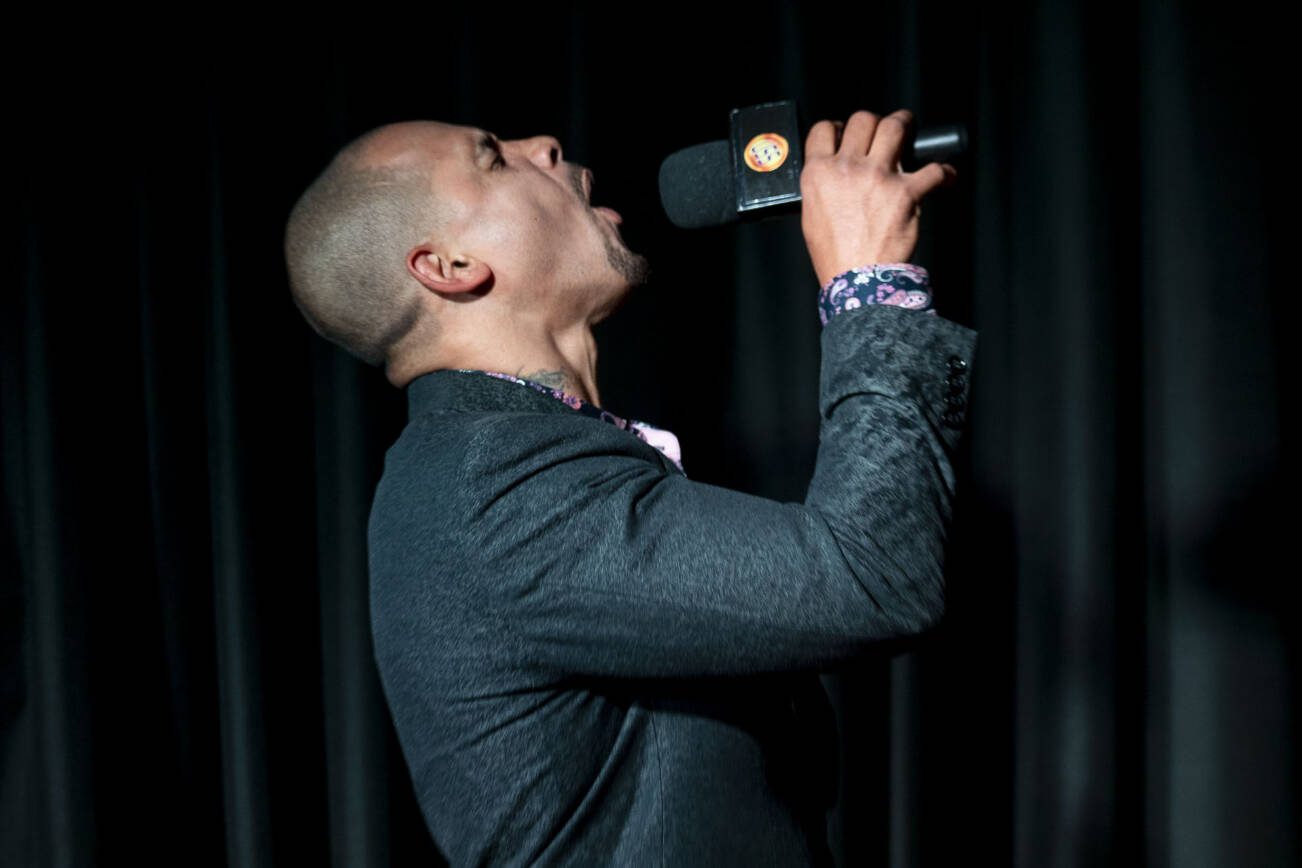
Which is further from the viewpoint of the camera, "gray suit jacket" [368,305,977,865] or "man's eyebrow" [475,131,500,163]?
"man's eyebrow" [475,131,500,163]

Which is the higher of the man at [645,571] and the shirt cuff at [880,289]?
the shirt cuff at [880,289]

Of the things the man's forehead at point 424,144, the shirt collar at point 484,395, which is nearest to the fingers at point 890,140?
the shirt collar at point 484,395

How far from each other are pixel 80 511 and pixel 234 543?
0.28 metres

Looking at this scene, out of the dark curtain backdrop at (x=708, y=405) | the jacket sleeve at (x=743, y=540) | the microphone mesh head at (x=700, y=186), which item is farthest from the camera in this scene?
the dark curtain backdrop at (x=708, y=405)

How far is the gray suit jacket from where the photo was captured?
65 cm

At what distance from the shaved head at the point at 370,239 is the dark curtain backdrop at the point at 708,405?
56 centimetres

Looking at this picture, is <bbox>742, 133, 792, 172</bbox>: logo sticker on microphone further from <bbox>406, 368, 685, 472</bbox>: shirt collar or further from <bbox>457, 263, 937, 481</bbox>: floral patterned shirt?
<bbox>406, 368, 685, 472</bbox>: shirt collar

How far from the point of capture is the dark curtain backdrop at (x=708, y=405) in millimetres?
1132

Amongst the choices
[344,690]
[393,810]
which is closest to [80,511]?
[344,690]

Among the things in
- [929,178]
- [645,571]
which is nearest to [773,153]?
[929,178]

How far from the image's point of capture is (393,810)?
5.42ft

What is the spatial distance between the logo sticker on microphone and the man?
0.03m

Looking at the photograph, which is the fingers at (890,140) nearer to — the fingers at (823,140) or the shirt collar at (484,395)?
the fingers at (823,140)

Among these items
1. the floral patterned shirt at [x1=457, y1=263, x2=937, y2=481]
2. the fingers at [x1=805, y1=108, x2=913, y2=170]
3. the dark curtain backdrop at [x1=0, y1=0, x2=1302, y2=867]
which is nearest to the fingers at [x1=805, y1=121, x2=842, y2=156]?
the fingers at [x1=805, y1=108, x2=913, y2=170]
